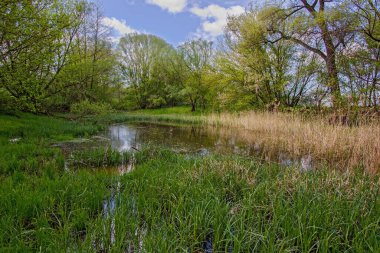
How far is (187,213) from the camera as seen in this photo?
306 centimetres

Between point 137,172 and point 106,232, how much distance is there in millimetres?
2335

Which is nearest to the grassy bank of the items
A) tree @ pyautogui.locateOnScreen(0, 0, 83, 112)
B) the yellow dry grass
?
the yellow dry grass

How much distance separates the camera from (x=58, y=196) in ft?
10.8

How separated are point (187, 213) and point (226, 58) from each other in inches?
816

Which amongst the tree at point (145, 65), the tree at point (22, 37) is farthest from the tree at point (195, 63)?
the tree at point (22, 37)

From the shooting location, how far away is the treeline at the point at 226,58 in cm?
823

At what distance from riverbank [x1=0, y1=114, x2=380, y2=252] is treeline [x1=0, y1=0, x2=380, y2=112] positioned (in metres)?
4.85

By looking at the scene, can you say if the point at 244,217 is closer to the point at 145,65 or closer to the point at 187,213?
the point at 187,213

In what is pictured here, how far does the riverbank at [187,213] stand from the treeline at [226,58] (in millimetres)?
4849

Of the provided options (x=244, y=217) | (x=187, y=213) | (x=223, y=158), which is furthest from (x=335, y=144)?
(x=187, y=213)

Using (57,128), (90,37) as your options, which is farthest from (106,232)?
(90,37)

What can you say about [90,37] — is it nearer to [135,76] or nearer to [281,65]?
[135,76]

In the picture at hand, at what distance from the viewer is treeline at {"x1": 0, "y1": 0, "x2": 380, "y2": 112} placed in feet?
27.0

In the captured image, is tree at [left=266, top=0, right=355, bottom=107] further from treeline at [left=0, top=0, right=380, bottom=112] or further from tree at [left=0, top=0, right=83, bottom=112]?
tree at [left=0, top=0, right=83, bottom=112]
